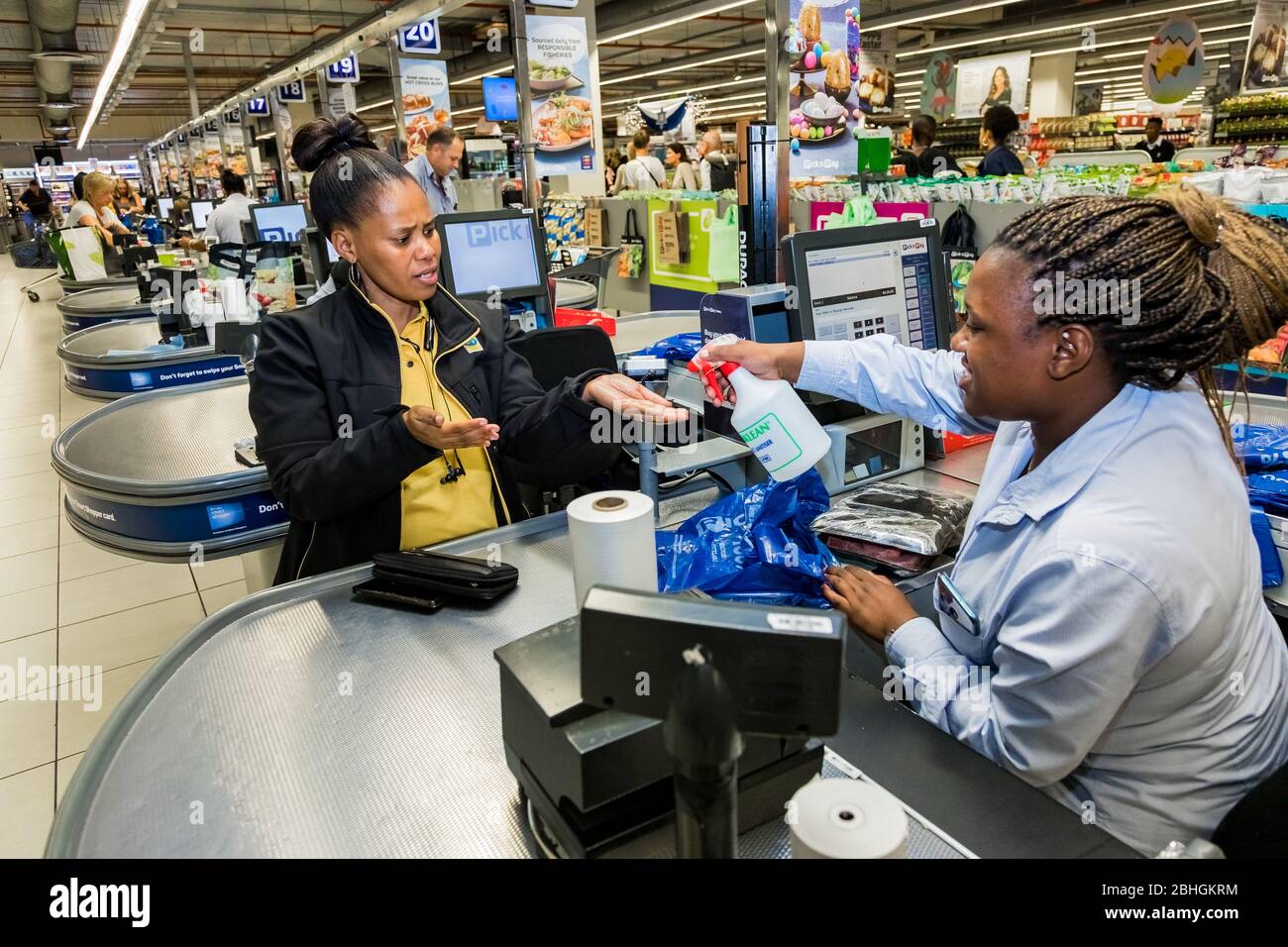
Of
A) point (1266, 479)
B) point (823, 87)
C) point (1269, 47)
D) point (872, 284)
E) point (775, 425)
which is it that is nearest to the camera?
point (775, 425)

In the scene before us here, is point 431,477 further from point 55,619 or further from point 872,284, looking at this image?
point 55,619

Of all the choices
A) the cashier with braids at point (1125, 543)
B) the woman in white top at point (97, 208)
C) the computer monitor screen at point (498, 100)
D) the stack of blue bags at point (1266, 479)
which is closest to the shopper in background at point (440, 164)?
the computer monitor screen at point (498, 100)

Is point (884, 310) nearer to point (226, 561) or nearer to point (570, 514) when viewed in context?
point (570, 514)

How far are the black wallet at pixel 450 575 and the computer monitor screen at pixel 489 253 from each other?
93.6 inches

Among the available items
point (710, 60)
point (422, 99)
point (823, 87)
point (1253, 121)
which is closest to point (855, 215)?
point (823, 87)

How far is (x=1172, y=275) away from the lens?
3.75 feet

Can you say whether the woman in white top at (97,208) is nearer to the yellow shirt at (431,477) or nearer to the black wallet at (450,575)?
the yellow shirt at (431,477)

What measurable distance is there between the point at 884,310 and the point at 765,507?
0.88 metres

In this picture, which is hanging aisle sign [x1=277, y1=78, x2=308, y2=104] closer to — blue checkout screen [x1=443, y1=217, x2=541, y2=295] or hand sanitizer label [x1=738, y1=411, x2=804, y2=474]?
blue checkout screen [x1=443, y1=217, x2=541, y2=295]

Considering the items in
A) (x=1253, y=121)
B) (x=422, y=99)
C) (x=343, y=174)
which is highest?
(x=422, y=99)

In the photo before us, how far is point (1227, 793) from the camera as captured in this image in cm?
118

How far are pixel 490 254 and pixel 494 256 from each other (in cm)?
3

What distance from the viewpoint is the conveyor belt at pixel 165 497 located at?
2.82 meters
